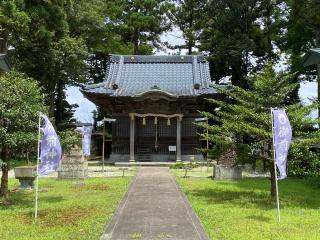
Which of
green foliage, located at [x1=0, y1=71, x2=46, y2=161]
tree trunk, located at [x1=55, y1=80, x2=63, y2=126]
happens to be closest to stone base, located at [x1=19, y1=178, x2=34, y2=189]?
green foliage, located at [x1=0, y1=71, x2=46, y2=161]

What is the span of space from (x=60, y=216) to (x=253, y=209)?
16.4 ft

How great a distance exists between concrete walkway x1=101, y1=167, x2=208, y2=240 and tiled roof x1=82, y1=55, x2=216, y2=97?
15096 mm

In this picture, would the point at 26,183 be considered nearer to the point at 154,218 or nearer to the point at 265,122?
the point at 154,218

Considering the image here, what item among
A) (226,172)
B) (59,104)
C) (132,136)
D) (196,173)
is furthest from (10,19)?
(59,104)

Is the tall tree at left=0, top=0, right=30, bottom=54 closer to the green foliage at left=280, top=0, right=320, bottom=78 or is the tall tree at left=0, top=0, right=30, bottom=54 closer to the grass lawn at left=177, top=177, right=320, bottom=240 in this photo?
the grass lawn at left=177, top=177, right=320, bottom=240

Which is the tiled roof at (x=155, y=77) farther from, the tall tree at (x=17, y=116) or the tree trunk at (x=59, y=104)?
the tall tree at (x=17, y=116)

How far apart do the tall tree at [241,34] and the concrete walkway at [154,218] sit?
25.0 m

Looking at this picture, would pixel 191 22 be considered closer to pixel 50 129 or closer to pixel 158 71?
pixel 158 71

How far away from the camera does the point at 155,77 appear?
1243 inches

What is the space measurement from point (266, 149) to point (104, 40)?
3211 centimetres

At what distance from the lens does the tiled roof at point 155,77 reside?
28.5 meters

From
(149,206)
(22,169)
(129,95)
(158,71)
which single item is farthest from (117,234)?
(158,71)

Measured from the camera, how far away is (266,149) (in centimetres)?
1197

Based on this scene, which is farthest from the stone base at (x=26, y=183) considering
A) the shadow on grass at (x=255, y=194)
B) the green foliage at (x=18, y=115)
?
the shadow on grass at (x=255, y=194)
